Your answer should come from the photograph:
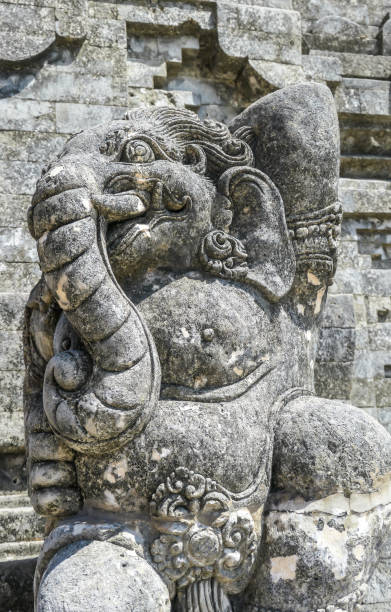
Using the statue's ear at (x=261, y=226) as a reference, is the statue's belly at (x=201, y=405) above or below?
below

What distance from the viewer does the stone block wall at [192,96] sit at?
4.12 m

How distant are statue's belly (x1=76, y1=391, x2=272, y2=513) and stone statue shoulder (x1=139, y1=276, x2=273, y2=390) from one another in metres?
0.12

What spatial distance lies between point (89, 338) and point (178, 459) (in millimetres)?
473

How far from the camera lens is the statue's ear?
2516mm

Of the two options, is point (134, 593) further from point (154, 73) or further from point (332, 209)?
point (154, 73)

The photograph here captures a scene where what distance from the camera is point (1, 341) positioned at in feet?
12.8

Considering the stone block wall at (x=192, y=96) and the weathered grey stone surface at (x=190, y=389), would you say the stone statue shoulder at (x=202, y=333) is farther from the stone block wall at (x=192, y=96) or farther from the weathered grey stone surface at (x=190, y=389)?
the stone block wall at (x=192, y=96)

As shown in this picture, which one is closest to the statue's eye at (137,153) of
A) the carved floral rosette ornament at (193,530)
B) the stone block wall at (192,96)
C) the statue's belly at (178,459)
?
the statue's belly at (178,459)

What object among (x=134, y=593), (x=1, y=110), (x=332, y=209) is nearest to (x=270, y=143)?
(x=332, y=209)

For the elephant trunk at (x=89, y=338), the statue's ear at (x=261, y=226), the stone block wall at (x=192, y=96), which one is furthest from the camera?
the stone block wall at (x=192, y=96)

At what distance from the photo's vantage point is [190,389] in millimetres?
2295

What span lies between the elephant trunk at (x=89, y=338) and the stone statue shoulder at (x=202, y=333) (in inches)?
3.7

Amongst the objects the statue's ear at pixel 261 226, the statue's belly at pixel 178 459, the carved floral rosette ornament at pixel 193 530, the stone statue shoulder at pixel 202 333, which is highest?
the statue's ear at pixel 261 226

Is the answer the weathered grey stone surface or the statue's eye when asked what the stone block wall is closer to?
the weathered grey stone surface
